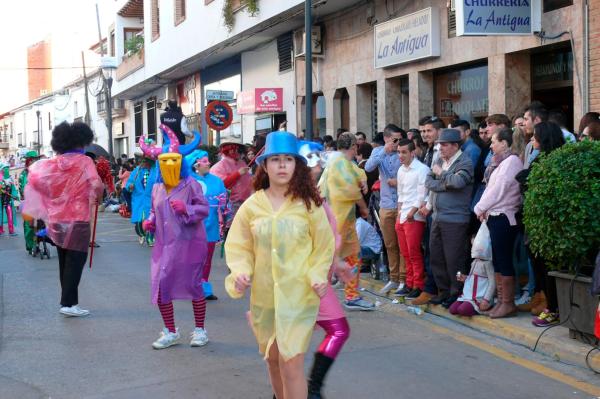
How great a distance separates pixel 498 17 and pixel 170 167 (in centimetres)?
602

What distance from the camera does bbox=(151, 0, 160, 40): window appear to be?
30416 millimetres

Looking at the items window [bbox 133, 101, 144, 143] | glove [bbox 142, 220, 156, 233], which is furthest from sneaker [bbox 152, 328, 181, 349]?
window [bbox 133, 101, 144, 143]

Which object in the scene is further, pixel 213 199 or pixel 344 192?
pixel 213 199

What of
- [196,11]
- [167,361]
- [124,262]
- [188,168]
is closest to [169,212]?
[188,168]

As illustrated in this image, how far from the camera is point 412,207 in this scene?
8898 millimetres

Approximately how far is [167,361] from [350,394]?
1761mm

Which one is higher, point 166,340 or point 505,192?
point 505,192

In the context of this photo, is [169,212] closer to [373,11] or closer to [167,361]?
[167,361]

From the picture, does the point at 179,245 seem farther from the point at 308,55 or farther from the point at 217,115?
the point at 217,115

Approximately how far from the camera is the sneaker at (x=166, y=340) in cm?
699

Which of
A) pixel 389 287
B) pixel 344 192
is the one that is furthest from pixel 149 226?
pixel 389 287

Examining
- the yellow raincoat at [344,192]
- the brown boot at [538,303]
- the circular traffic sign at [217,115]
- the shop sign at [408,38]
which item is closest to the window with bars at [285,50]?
the circular traffic sign at [217,115]

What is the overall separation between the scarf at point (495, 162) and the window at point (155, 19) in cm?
2380

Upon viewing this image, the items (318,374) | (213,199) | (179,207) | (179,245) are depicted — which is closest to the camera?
(318,374)
